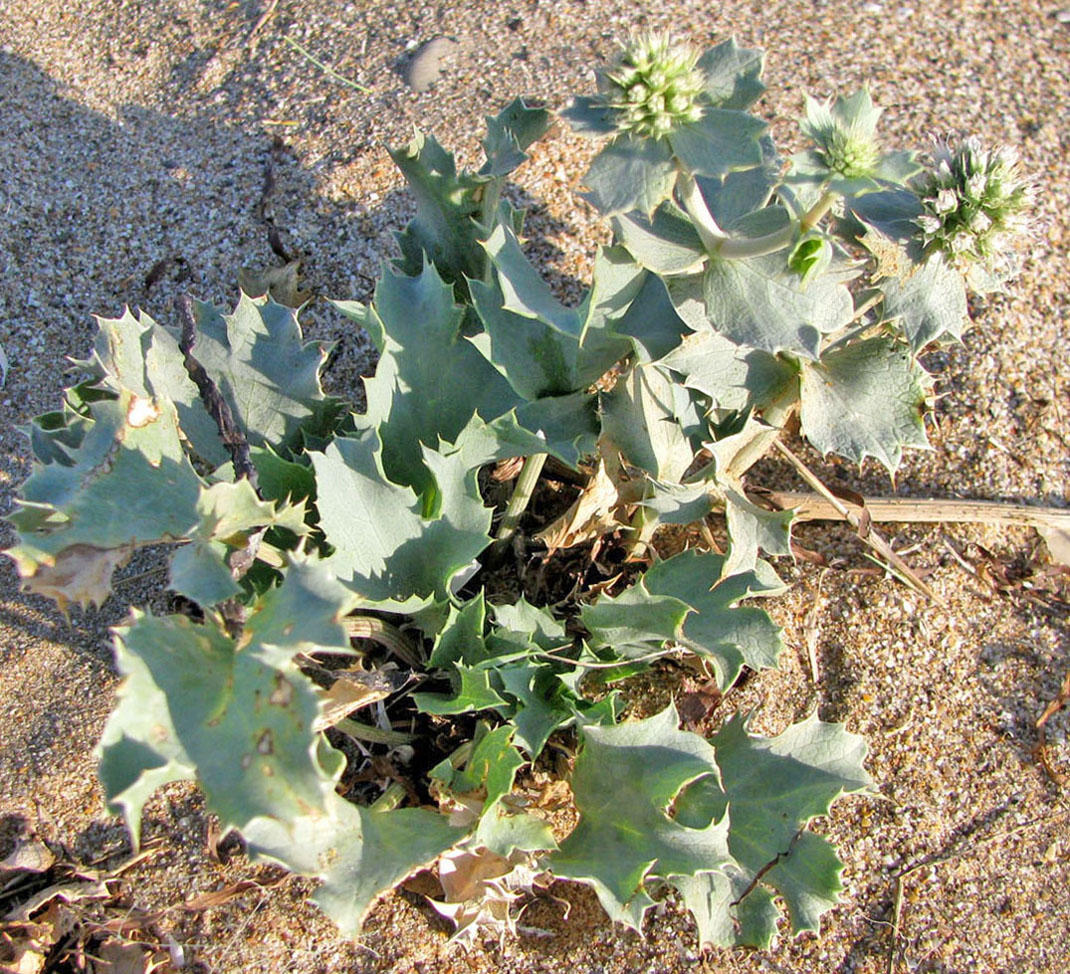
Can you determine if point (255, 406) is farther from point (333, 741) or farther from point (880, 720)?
point (880, 720)

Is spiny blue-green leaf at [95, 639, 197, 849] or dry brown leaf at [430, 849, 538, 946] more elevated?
spiny blue-green leaf at [95, 639, 197, 849]

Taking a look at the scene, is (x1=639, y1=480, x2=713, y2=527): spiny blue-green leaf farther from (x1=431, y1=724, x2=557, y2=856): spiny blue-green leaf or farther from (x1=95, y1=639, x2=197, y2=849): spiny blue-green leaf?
(x1=95, y1=639, x2=197, y2=849): spiny blue-green leaf

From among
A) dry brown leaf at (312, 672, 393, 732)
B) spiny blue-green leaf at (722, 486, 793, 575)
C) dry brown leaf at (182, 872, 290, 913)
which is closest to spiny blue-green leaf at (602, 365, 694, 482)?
spiny blue-green leaf at (722, 486, 793, 575)

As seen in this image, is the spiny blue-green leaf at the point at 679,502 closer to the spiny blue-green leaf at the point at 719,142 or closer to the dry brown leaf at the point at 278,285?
the spiny blue-green leaf at the point at 719,142

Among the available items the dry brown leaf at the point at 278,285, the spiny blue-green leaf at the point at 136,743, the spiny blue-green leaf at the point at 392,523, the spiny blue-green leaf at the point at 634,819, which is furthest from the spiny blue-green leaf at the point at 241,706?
the dry brown leaf at the point at 278,285

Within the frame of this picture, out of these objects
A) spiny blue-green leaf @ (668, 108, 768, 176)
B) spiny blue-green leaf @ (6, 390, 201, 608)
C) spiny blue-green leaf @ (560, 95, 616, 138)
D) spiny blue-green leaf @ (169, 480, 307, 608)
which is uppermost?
spiny blue-green leaf @ (560, 95, 616, 138)

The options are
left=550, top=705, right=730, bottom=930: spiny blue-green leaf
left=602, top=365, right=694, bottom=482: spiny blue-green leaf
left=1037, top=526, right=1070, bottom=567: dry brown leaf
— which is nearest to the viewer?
left=550, top=705, right=730, bottom=930: spiny blue-green leaf

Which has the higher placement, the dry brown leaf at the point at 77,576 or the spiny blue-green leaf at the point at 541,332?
the dry brown leaf at the point at 77,576
